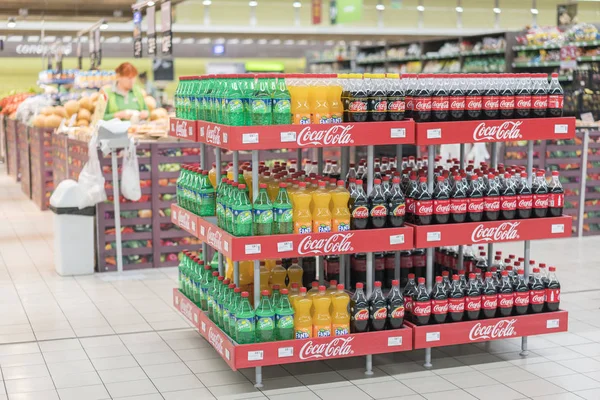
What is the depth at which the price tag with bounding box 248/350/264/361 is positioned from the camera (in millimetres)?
4508

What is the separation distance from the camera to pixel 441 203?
4.87 meters

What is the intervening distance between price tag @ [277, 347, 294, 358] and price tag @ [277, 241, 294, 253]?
0.55 m

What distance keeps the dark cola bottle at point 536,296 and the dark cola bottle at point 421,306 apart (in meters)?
0.73

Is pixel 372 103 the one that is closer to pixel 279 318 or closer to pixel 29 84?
pixel 279 318

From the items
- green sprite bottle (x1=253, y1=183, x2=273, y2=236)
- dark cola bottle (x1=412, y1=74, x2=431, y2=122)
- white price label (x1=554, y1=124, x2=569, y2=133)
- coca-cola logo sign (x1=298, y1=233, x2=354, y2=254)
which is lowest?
coca-cola logo sign (x1=298, y1=233, x2=354, y2=254)

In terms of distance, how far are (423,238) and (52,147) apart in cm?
760

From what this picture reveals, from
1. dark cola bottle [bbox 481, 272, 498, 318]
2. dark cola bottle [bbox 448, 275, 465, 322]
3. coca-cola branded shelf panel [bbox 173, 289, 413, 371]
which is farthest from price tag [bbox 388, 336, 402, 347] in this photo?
dark cola bottle [bbox 481, 272, 498, 318]

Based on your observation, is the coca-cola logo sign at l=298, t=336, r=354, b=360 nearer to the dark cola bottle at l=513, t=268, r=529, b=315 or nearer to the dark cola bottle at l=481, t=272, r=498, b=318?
the dark cola bottle at l=481, t=272, r=498, b=318

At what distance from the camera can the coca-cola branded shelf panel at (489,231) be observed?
4.83 meters

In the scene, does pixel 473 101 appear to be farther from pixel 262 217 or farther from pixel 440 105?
pixel 262 217

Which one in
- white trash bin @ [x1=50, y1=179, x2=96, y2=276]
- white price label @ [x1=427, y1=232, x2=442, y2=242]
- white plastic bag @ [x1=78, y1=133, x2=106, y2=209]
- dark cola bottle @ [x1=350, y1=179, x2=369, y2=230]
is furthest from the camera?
white plastic bag @ [x1=78, y1=133, x2=106, y2=209]

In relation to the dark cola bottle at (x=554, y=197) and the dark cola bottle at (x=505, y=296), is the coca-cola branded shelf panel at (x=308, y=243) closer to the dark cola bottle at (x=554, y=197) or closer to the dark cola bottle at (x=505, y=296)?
the dark cola bottle at (x=505, y=296)

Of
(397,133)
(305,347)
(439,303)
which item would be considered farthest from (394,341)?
(397,133)

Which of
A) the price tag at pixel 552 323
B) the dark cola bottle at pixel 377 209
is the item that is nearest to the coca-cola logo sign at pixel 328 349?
the dark cola bottle at pixel 377 209
